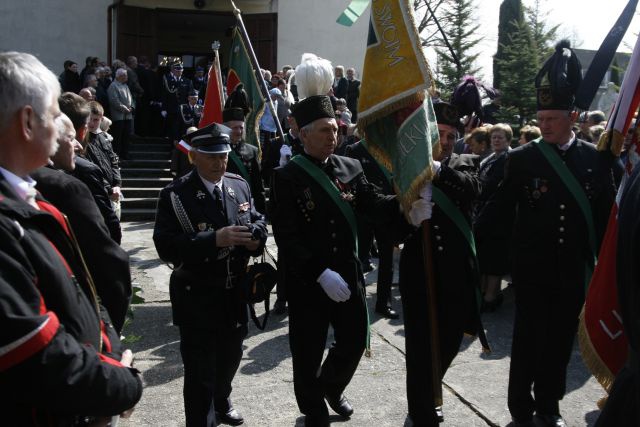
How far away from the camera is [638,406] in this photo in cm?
208

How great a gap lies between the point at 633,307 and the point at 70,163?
2.70 metres

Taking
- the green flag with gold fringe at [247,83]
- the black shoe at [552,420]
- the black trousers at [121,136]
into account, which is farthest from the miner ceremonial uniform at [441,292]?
the black trousers at [121,136]

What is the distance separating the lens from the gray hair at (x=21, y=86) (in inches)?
70.9

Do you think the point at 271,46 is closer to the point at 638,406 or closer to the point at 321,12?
→ the point at 321,12

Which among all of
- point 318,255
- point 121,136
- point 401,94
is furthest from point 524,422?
point 121,136

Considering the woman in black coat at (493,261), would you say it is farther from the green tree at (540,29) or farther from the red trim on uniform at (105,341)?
the green tree at (540,29)

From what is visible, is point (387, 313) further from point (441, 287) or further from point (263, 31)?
point (263, 31)

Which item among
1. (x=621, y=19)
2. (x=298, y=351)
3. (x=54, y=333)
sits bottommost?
(x=298, y=351)

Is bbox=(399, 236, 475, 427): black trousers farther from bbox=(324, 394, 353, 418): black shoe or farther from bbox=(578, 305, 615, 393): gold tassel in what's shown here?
bbox=(578, 305, 615, 393): gold tassel

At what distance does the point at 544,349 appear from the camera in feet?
13.5

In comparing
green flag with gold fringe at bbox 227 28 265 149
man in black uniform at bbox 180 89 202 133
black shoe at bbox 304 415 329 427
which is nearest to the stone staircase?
man in black uniform at bbox 180 89 202 133

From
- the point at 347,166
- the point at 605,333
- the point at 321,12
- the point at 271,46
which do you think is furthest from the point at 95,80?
the point at 605,333

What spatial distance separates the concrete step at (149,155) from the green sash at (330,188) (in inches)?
496

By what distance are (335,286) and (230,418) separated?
1270mm
